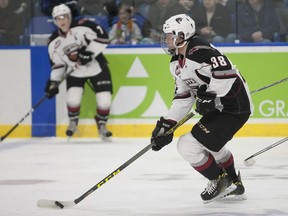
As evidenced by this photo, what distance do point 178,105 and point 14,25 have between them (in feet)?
13.1

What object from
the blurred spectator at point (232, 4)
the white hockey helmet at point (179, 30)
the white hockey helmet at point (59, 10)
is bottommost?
the white hockey helmet at point (59, 10)

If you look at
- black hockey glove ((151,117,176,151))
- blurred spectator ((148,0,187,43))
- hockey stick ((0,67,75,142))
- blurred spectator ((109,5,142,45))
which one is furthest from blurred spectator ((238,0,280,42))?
black hockey glove ((151,117,176,151))

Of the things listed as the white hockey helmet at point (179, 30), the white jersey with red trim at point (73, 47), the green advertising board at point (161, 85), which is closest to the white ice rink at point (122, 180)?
the green advertising board at point (161, 85)

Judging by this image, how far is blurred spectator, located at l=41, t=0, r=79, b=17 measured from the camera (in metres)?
8.83

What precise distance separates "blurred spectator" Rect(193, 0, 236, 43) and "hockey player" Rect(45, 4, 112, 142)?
921 mm

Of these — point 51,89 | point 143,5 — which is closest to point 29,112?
point 51,89

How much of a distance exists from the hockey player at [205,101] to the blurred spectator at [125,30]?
3544mm

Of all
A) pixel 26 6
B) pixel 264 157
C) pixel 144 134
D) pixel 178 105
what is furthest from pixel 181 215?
pixel 26 6

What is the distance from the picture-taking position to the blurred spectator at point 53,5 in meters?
8.83

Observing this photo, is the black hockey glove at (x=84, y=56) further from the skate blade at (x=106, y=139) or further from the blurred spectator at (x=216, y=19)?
the blurred spectator at (x=216, y=19)

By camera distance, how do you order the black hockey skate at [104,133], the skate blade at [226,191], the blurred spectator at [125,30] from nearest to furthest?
the skate blade at [226,191] < the black hockey skate at [104,133] < the blurred spectator at [125,30]

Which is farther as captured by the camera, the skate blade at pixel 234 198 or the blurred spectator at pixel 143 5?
the blurred spectator at pixel 143 5

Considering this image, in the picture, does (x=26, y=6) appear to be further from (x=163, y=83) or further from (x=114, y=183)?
(x=114, y=183)

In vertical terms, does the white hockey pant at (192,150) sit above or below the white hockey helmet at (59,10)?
above
